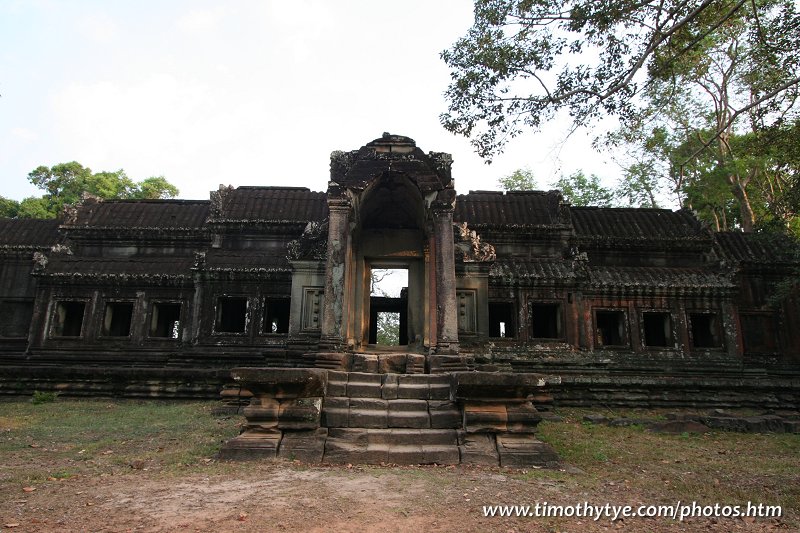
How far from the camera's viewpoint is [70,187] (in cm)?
3017

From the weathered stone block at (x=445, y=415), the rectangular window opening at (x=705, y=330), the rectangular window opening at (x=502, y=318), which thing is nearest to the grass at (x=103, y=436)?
the weathered stone block at (x=445, y=415)

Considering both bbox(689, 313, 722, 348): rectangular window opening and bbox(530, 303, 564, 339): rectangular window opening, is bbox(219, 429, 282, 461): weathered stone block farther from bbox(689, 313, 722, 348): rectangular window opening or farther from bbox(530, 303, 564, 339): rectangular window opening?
bbox(689, 313, 722, 348): rectangular window opening

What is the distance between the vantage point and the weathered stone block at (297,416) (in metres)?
6.33

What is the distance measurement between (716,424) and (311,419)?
7.90 metres

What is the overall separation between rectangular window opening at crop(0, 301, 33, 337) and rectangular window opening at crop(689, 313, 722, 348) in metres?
22.3

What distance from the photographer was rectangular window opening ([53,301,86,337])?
16.5 meters

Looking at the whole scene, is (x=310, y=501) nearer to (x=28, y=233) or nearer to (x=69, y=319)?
(x=69, y=319)

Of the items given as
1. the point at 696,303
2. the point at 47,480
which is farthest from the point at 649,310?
the point at 47,480

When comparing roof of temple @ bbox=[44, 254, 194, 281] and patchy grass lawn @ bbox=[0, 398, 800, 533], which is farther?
roof of temple @ bbox=[44, 254, 194, 281]

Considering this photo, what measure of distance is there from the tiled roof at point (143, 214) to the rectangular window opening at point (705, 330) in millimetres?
16994

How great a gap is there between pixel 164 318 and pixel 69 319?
298 centimetres

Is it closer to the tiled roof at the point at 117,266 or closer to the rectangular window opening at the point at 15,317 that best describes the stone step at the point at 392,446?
the tiled roof at the point at 117,266

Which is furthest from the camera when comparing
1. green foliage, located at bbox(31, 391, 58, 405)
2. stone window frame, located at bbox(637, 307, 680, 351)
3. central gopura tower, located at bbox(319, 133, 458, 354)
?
stone window frame, located at bbox(637, 307, 680, 351)

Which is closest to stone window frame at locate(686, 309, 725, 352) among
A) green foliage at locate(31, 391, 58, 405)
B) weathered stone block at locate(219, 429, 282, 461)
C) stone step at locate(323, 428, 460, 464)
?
stone step at locate(323, 428, 460, 464)
